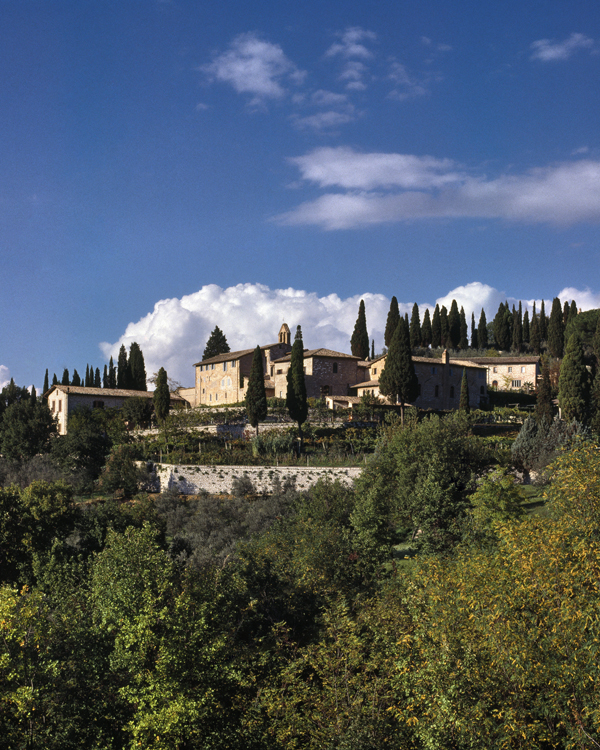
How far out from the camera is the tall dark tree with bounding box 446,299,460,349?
90.4 meters

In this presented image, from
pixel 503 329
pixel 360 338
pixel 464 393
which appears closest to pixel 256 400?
pixel 464 393

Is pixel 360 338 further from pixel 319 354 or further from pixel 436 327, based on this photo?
pixel 319 354

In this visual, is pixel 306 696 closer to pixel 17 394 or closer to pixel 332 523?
pixel 332 523

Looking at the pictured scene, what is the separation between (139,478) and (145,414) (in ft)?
43.2

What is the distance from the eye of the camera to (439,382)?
6531cm

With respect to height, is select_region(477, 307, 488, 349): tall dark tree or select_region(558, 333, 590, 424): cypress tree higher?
select_region(477, 307, 488, 349): tall dark tree

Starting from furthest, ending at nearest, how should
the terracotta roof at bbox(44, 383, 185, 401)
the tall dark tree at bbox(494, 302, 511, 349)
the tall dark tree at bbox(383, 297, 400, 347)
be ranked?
the tall dark tree at bbox(494, 302, 511, 349) < the tall dark tree at bbox(383, 297, 400, 347) < the terracotta roof at bbox(44, 383, 185, 401)

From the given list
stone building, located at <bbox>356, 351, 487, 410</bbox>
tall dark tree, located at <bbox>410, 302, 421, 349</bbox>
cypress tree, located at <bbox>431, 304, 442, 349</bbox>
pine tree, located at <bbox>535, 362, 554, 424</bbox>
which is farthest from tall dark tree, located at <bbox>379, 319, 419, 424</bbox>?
cypress tree, located at <bbox>431, 304, 442, 349</bbox>

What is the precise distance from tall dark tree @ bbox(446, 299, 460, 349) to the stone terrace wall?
51.9 m

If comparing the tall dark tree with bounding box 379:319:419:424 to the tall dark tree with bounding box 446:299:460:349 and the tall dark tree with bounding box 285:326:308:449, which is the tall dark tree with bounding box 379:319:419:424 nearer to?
the tall dark tree with bounding box 285:326:308:449

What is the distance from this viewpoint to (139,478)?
45125 millimetres

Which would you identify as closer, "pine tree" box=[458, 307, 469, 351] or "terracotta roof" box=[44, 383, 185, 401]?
"terracotta roof" box=[44, 383, 185, 401]

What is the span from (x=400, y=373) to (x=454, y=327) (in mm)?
39393

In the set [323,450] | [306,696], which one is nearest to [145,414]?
[323,450]
